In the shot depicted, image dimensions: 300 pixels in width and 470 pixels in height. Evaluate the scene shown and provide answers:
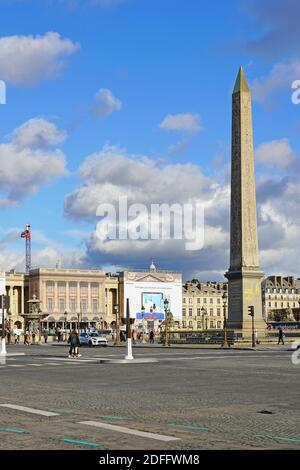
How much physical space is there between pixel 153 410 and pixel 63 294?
170 m

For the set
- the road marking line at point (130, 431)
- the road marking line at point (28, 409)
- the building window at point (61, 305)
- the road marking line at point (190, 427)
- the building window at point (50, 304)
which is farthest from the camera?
the building window at point (61, 305)

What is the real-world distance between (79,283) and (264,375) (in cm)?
16341

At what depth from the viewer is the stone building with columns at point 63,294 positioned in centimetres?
17938

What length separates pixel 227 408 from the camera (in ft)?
47.5

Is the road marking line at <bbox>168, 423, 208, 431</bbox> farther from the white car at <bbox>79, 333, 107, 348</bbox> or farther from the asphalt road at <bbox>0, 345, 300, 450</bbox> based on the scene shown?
the white car at <bbox>79, 333, 107, 348</bbox>

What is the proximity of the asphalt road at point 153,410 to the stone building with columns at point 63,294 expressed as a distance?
156 metres

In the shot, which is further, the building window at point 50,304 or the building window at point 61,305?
the building window at point 61,305

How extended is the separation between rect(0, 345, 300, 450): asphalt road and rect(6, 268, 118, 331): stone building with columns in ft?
511

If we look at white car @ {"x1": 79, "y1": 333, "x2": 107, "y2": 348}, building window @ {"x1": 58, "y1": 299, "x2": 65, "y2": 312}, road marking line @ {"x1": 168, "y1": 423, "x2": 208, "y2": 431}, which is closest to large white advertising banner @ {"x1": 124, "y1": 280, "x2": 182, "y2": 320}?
building window @ {"x1": 58, "y1": 299, "x2": 65, "y2": 312}

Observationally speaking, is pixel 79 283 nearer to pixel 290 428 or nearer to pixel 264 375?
pixel 264 375

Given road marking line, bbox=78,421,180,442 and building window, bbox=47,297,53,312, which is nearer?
road marking line, bbox=78,421,180,442

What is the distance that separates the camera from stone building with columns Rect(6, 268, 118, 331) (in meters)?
179

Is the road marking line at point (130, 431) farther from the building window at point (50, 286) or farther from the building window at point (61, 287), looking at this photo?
the building window at point (61, 287)

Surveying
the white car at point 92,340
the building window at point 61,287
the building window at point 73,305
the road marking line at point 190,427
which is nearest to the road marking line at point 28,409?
the road marking line at point 190,427
